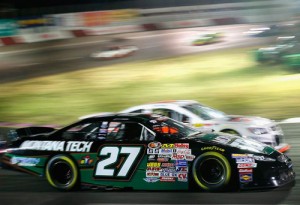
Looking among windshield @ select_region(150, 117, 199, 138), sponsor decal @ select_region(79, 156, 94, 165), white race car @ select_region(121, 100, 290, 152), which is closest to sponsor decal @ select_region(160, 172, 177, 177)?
windshield @ select_region(150, 117, 199, 138)

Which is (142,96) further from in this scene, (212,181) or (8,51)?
(212,181)

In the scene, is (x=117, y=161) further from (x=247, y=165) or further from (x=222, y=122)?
(x=222, y=122)

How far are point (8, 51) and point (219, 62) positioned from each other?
8456 millimetres

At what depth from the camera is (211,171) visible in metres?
6.34

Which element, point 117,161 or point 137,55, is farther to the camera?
point 137,55

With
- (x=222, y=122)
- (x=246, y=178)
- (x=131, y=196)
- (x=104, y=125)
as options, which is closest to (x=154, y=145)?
(x=131, y=196)

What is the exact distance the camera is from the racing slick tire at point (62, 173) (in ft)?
22.8

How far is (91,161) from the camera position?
6840 millimetres

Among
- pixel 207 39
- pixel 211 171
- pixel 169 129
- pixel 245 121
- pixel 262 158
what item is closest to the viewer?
pixel 262 158

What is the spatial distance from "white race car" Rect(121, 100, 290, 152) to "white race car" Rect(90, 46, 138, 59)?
32.9ft

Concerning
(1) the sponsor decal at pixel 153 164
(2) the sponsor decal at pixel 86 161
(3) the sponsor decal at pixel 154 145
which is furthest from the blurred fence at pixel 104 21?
(1) the sponsor decal at pixel 153 164

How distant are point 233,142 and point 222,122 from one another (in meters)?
2.88

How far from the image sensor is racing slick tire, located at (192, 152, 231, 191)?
625 centimetres

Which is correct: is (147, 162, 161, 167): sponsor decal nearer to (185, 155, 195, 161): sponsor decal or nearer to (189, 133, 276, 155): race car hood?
(185, 155, 195, 161): sponsor decal
